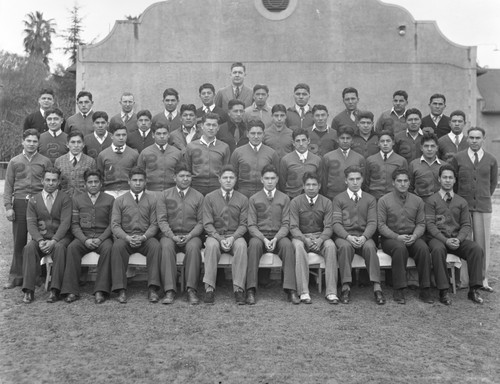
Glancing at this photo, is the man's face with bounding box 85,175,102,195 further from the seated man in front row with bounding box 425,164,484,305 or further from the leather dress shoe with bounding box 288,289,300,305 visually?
the seated man in front row with bounding box 425,164,484,305

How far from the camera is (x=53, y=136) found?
684 centimetres

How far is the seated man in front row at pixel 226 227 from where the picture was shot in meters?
5.76

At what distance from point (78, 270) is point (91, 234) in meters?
0.49

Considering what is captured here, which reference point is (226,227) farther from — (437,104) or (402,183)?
(437,104)

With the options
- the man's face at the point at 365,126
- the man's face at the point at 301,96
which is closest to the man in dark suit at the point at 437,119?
the man's face at the point at 365,126

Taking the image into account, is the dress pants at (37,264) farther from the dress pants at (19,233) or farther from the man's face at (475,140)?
the man's face at (475,140)

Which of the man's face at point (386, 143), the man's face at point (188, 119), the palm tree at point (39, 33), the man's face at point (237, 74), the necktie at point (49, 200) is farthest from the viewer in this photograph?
the palm tree at point (39, 33)

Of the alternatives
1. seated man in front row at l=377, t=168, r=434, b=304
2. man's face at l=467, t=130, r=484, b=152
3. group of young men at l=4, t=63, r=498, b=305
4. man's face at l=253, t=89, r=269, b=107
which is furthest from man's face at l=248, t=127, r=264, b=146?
man's face at l=467, t=130, r=484, b=152

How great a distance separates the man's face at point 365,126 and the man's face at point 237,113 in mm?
1546

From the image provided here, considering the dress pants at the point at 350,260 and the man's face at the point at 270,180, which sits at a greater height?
the man's face at the point at 270,180

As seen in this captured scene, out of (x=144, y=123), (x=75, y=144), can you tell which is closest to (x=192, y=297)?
(x=75, y=144)

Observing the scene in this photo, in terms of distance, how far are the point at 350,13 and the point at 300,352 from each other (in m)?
12.3

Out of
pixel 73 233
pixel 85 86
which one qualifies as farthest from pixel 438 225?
pixel 85 86

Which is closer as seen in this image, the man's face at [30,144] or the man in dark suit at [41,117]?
the man's face at [30,144]
